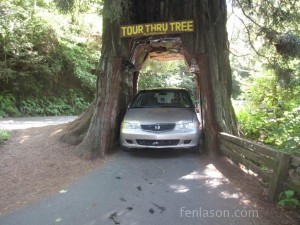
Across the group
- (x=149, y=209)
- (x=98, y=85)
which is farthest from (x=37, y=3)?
(x=149, y=209)

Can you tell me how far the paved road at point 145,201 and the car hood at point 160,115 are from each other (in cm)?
141

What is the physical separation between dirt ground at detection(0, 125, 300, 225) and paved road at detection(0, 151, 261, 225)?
0.25 meters

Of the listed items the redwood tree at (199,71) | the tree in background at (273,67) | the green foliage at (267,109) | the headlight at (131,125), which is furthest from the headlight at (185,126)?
the green foliage at (267,109)

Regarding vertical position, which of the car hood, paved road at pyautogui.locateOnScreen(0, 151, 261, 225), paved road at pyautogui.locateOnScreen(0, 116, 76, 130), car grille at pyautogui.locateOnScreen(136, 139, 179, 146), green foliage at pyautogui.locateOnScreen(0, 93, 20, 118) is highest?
green foliage at pyautogui.locateOnScreen(0, 93, 20, 118)

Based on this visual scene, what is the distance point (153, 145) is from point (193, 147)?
3.61ft

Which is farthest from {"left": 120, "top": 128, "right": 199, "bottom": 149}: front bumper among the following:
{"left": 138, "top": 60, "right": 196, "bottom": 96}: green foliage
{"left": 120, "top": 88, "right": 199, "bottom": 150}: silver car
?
{"left": 138, "top": 60, "right": 196, "bottom": 96}: green foliage

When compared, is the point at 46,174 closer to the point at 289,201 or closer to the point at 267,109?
the point at 289,201

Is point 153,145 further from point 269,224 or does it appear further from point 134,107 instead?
point 269,224

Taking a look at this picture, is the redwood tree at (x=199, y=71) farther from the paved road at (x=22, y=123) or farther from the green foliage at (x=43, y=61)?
the green foliage at (x=43, y=61)

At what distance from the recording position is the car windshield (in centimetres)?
1054

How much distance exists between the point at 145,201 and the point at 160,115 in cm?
396

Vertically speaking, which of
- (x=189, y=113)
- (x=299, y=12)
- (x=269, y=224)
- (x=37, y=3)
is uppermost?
(x=37, y=3)

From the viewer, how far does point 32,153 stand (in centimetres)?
938

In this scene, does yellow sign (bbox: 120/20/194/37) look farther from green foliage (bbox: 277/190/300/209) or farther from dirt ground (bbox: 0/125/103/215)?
green foliage (bbox: 277/190/300/209)
